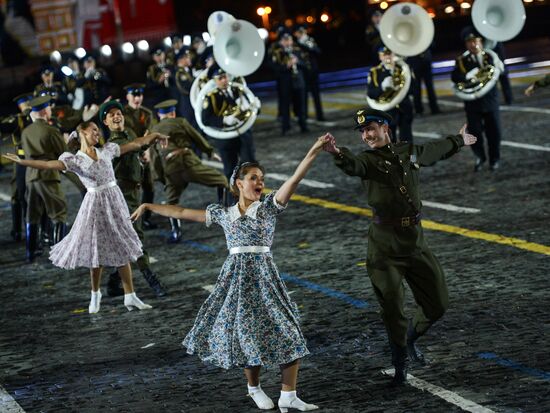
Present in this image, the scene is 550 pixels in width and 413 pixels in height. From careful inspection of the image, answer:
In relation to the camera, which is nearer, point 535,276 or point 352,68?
point 535,276

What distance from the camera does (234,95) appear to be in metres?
18.5

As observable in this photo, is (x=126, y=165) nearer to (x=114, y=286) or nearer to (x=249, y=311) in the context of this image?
(x=114, y=286)

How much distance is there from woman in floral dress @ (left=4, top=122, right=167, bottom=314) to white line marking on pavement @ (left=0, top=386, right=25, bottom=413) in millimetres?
2560

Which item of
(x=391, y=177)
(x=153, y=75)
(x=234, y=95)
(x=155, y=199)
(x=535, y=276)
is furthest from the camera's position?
(x=153, y=75)

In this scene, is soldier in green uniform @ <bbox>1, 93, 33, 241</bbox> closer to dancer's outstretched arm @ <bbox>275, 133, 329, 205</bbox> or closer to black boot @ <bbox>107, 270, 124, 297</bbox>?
black boot @ <bbox>107, 270, 124, 297</bbox>

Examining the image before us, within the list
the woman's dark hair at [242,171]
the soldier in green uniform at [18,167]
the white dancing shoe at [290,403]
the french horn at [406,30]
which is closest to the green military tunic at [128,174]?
the soldier in green uniform at [18,167]

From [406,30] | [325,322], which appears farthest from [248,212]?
[406,30]

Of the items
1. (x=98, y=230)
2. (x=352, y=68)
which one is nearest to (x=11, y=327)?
(x=98, y=230)

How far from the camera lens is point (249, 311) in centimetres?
900

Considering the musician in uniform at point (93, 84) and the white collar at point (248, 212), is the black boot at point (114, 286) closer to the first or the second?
the white collar at point (248, 212)

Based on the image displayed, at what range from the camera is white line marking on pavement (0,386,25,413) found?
9.73 metres

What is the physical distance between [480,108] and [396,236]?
995cm

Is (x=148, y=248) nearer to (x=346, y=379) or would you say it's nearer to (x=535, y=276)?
(x=535, y=276)

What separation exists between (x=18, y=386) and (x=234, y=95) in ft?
29.0
